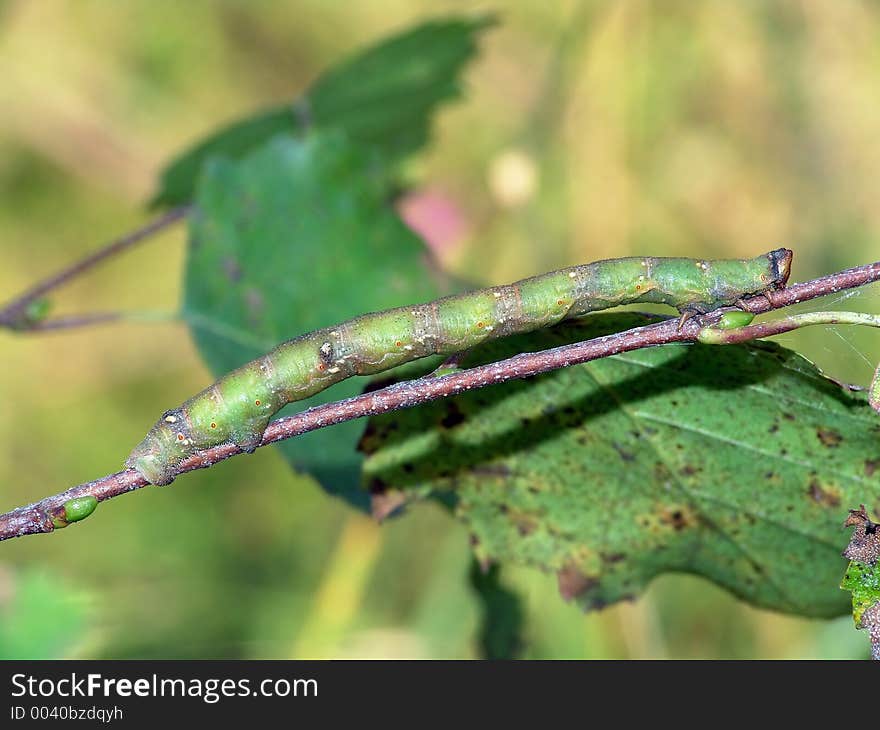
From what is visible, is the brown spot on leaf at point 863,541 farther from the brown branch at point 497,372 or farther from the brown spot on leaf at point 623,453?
the brown spot on leaf at point 623,453

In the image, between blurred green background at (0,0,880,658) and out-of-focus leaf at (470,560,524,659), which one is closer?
out-of-focus leaf at (470,560,524,659)

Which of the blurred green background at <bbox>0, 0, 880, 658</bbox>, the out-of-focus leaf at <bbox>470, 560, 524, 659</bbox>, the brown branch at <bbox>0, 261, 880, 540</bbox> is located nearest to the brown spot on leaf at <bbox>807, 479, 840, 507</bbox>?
the brown branch at <bbox>0, 261, 880, 540</bbox>

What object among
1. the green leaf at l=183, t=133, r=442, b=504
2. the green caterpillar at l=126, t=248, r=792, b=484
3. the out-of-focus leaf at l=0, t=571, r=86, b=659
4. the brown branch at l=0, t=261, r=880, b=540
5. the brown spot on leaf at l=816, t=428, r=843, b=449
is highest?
the green leaf at l=183, t=133, r=442, b=504

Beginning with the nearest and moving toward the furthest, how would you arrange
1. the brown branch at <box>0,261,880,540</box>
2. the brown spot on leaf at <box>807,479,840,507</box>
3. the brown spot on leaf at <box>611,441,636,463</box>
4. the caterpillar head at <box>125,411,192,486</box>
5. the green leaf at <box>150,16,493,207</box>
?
the brown branch at <box>0,261,880,540</box>
the caterpillar head at <box>125,411,192,486</box>
the brown spot on leaf at <box>807,479,840,507</box>
the brown spot on leaf at <box>611,441,636,463</box>
the green leaf at <box>150,16,493,207</box>

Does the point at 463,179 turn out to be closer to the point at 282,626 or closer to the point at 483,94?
the point at 483,94

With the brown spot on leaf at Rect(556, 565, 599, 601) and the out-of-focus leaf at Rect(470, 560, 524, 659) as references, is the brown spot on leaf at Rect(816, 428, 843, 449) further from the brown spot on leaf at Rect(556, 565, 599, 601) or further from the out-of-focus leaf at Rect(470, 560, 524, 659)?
the out-of-focus leaf at Rect(470, 560, 524, 659)

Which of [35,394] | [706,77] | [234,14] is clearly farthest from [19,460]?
[706,77]

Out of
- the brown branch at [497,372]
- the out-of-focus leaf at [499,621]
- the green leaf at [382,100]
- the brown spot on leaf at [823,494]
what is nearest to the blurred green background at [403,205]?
the green leaf at [382,100]
